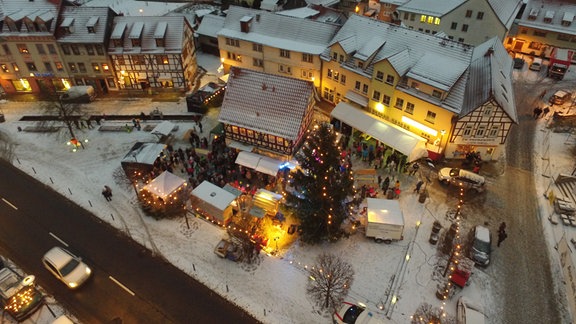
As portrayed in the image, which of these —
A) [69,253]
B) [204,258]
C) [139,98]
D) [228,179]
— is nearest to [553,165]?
[228,179]

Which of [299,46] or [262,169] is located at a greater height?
[299,46]

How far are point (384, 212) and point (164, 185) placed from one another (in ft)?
60.2

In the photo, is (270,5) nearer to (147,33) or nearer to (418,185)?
(147,33)

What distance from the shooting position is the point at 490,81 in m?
34.3

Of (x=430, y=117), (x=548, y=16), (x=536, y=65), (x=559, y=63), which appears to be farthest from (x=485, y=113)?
(x=548, y=16)

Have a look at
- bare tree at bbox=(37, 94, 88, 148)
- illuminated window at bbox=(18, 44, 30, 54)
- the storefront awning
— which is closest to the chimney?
the storefront awning

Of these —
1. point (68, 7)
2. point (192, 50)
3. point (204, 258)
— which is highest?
point (68, 7)

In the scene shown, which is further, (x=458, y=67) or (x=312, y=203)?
(x=458, y=67)

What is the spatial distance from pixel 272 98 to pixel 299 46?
1285 centimetres

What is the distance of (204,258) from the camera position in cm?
2808

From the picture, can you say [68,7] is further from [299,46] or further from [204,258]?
[204,258]

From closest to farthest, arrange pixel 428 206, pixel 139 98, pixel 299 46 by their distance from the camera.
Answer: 1. pixel 428 206
2. pixel 299 46
3. pixel 139 98

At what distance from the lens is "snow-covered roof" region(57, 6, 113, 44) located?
44.8 metres

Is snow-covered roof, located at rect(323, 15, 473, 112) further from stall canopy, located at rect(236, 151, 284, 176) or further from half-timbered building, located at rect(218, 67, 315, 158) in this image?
stall canopy, located at rect(236, 151, 284, 176)
